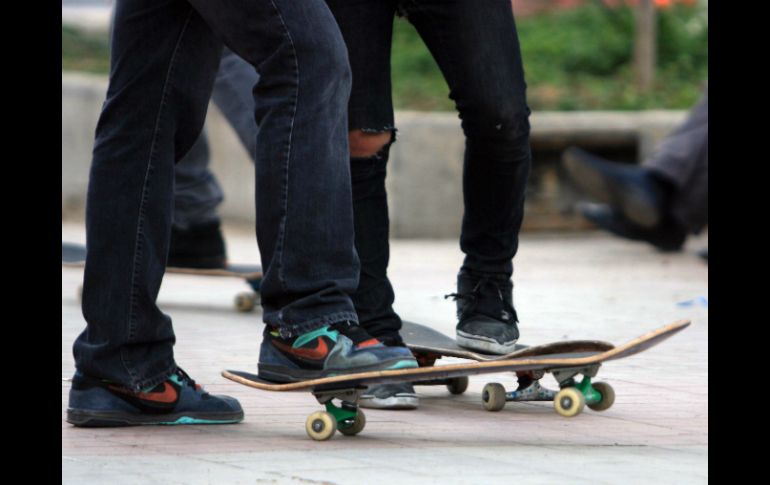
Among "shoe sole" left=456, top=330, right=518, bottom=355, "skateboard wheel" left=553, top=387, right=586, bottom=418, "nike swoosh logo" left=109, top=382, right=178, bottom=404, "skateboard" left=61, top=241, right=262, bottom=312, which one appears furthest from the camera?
"skateboard" left=61, top=241, right=262, bottom=312

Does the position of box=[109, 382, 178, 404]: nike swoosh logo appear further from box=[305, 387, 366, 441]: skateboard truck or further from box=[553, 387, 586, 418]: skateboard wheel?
box=[553, 387, 586, 418]: skateboard wheel

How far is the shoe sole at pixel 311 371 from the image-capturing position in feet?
10.9

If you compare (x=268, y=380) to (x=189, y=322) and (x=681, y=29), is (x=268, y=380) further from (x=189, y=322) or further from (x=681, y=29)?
(x=681, y=29)

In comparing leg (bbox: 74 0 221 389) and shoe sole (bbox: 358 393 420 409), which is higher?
leg (bbox: 74 0 221 389)

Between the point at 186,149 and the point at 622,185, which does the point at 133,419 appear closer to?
the point at 186,149

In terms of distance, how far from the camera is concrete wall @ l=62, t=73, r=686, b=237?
9.84m

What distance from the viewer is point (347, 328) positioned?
3398mm

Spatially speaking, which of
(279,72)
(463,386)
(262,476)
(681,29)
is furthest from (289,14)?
(681,29)

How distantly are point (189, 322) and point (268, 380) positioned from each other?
2.55 metres

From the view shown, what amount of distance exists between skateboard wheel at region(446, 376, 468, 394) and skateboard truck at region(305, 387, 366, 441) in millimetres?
739

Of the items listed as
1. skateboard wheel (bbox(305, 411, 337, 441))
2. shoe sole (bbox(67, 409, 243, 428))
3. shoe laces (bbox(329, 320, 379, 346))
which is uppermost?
shoe laces (bbox(329, 320, 379, 346))

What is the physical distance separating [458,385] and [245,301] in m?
2.20

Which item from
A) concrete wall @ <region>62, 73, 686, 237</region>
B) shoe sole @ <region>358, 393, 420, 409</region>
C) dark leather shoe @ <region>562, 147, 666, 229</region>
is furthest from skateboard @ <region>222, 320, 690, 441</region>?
concrete wall @ <region>62, 73, 686, 237</region>

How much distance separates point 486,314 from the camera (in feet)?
13.4
